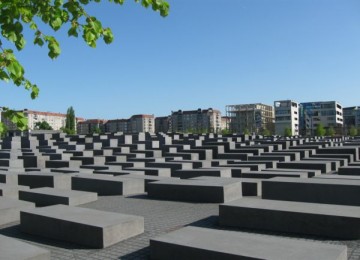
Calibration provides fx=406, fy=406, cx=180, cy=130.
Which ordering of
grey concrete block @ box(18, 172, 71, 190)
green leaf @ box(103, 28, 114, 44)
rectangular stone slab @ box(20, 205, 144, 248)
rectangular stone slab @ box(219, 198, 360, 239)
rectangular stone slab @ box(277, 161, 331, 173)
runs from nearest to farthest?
green leaf @ box(103, 28, 114, 44) < rectangular stone slab @ box(219, 198, 360, 239) < rectangular stone slab @ box(20, 205, 144, 248) < grey concrete block @ box(18, 172, 71, 190) < rectangular stone slab @ box(277, 161, 331, 173)

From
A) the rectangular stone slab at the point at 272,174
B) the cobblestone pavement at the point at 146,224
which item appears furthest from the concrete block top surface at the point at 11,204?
the rectangular stone slab at the point at 272,174

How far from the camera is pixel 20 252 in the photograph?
18.7 ft

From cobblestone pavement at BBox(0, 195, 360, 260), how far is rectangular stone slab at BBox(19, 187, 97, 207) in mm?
243

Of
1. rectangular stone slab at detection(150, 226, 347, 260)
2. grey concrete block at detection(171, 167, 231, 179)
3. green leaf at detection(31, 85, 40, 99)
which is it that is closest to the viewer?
green leaf at detection(31, 85, 40, 99)

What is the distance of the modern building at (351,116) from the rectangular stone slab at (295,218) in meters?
162

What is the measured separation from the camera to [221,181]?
12.0 metres

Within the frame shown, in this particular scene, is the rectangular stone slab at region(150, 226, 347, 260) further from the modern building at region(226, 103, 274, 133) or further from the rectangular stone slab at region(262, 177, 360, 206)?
the modern building at region(226, 103, 274, 133)

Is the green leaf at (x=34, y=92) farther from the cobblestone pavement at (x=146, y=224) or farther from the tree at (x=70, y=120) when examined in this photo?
the tree at (x=70, y=120)

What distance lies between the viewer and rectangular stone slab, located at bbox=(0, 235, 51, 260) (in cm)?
552

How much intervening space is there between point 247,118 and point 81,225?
14691 cm

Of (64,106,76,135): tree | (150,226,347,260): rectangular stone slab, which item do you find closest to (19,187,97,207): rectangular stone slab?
(150,226,347,260): rectangular stone slab

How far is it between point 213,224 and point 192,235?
2.19m

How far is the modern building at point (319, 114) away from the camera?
141125mm

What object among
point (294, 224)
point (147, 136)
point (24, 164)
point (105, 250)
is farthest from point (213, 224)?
point (147, 136)
